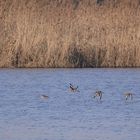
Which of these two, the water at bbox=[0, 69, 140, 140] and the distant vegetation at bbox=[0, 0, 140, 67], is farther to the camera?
the distant vegetation at bbox=[0, 0, 140, 67]

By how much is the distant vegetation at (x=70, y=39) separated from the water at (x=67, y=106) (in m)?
0.73

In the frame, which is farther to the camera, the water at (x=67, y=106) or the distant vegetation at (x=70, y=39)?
the distant vegetation at (x=70, y=39)

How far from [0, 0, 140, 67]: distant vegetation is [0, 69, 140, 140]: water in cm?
73

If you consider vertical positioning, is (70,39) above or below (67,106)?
above

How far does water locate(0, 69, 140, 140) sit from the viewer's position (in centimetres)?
1184

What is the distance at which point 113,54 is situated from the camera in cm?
2219

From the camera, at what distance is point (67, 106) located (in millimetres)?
14797

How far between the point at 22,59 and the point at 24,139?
1115cm

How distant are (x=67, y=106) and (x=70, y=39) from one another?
25.5 ft

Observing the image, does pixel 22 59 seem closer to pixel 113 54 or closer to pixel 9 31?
pixel 9 31

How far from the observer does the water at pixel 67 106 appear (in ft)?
38.8

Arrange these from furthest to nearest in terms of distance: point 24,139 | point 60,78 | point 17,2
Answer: point 17,2 < point 60,78 < point 24,139

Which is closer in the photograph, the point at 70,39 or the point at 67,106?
the point at 67,106

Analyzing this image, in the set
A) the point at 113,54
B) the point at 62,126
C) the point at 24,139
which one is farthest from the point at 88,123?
the point at 113,54
